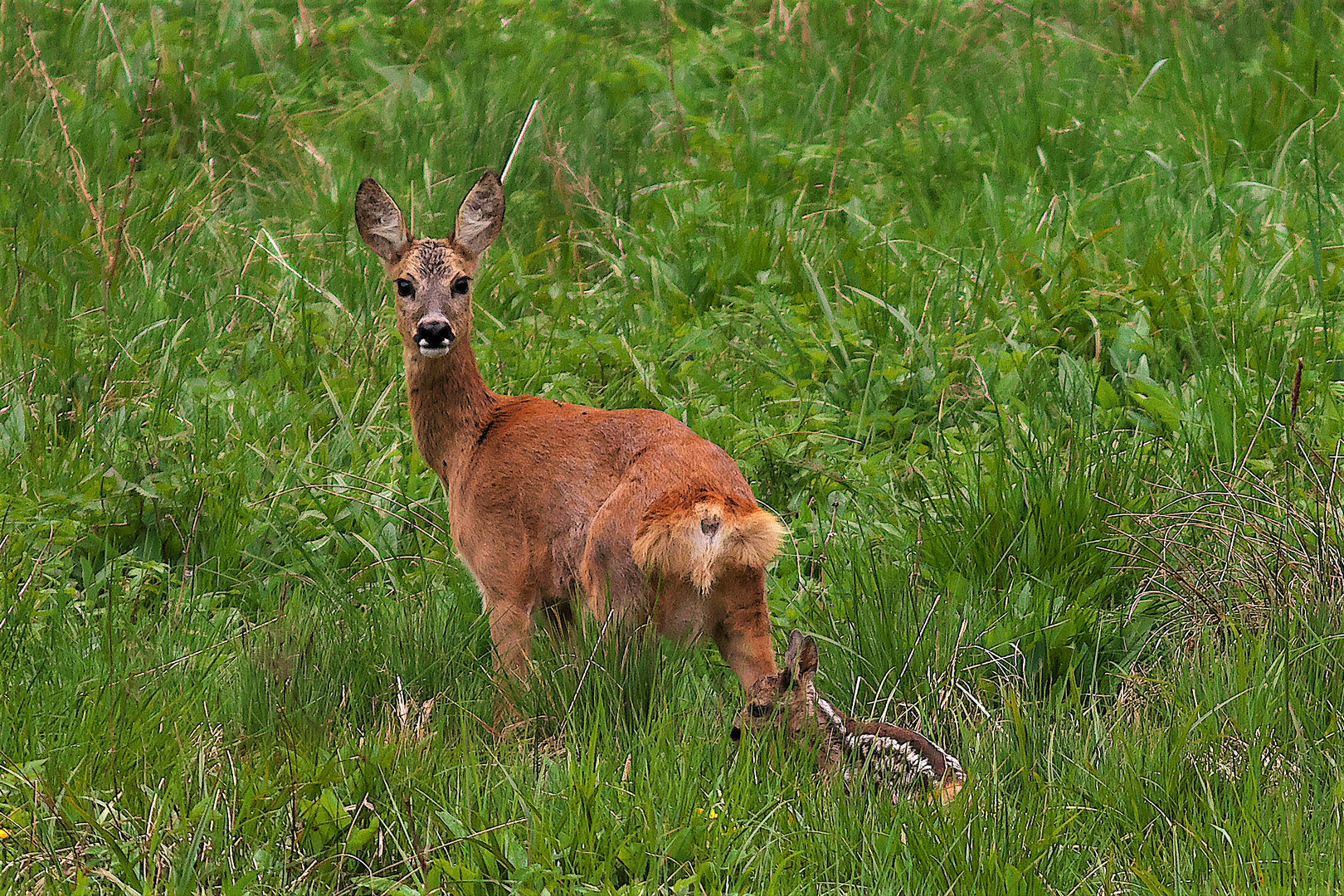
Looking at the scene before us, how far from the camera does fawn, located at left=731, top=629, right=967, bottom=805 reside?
3.21 m

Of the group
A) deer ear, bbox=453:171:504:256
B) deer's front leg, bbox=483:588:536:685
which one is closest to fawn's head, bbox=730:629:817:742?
deer's front leg, bbox=483:588:536:685

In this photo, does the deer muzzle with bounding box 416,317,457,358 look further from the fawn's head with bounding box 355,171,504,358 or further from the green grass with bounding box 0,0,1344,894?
the green grass with bounding box 0,0,1344,894

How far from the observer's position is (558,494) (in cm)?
401

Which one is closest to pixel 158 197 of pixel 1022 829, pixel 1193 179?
pixel 1193 179

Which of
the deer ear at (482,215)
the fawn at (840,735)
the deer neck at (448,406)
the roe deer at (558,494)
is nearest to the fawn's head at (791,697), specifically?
the fawn at (840,735)

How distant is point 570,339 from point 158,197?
1.99 meters

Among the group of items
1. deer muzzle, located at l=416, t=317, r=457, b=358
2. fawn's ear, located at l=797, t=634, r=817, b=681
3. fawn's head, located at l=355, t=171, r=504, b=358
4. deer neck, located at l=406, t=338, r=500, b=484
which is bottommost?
fawn's ear, located at l=797, t=634, r=817, b=681

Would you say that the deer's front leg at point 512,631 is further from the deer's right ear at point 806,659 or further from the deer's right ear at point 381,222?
the deer's right ear at point 381,222

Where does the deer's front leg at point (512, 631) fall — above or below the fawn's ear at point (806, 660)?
A: below

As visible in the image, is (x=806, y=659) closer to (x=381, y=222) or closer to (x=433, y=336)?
(x=433, y=336)

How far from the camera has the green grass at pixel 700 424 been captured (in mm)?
→ 3051

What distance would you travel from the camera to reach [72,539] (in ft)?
14.8

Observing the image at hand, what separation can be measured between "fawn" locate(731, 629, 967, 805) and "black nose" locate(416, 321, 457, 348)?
1.45 m

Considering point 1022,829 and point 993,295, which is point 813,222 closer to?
point 993,295
